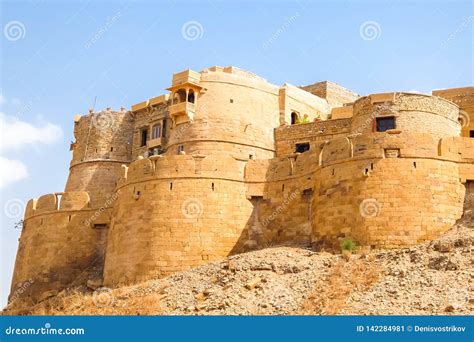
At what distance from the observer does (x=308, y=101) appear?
1375 inches

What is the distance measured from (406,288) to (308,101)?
16.9 metres

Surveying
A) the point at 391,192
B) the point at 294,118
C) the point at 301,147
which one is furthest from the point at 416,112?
the point at 294,118

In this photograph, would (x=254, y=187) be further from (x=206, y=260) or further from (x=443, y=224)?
(x=443, y=224)

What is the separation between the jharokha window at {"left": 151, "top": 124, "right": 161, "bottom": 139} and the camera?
34.3 meters

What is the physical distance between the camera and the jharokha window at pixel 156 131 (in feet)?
113

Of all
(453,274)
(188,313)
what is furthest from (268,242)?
(453,274)

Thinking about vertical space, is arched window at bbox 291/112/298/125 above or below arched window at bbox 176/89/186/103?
below
